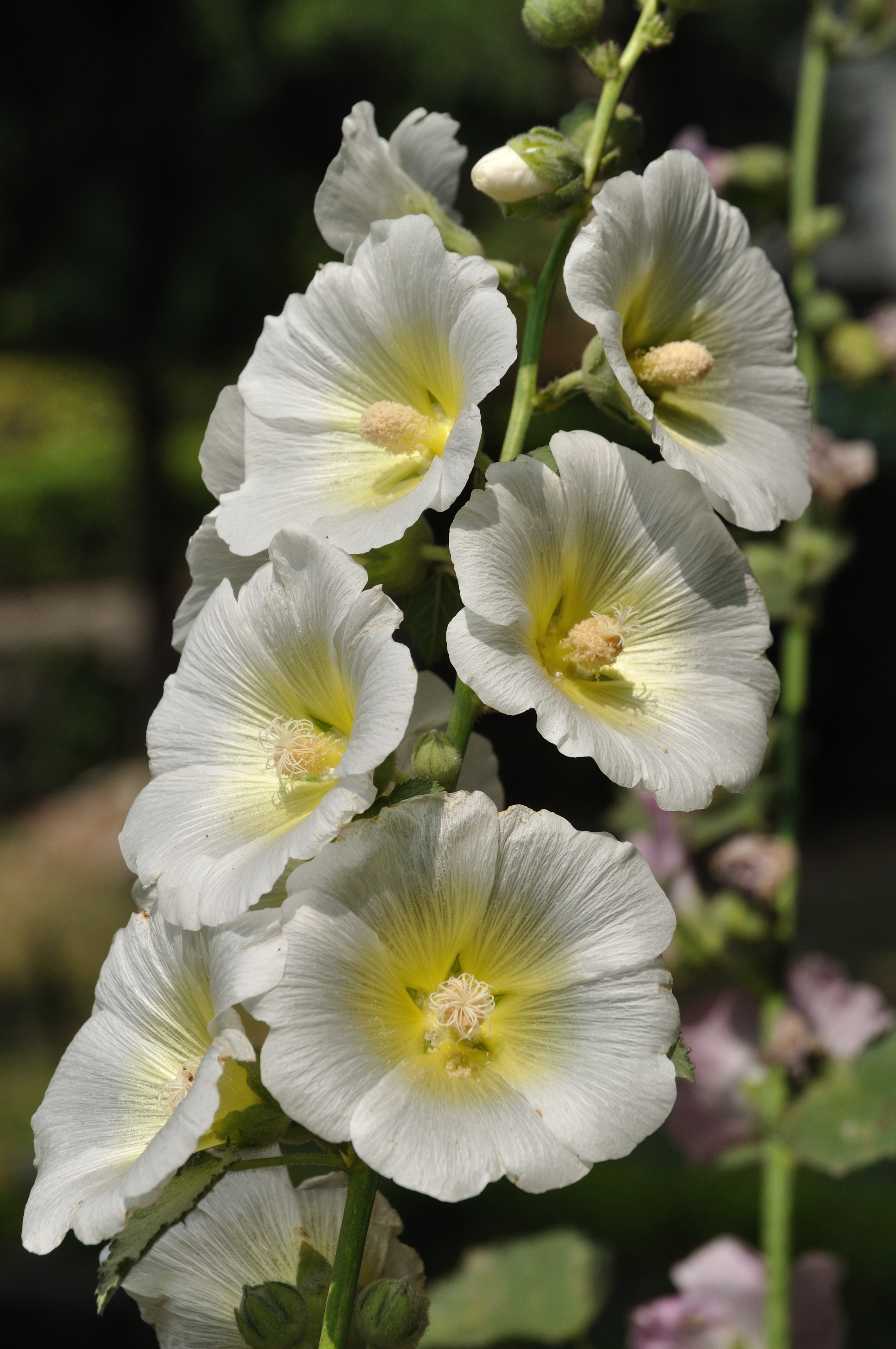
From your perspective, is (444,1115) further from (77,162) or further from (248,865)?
(77,162)

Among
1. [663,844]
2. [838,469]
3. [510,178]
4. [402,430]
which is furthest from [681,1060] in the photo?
[838,469]

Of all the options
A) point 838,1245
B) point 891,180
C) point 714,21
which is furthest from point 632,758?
point 891,180

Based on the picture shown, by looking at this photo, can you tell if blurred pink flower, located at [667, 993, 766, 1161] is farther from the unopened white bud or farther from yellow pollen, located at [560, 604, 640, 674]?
the unopened white bud

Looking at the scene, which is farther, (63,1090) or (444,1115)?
(63,1090)

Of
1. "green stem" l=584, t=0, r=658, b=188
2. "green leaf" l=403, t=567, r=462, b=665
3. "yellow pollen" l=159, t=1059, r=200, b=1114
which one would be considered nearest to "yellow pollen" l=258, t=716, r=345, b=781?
"green leaf" l=403, t=567, r=462, b=665

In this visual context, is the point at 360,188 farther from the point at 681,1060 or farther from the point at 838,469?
the point at 838,469

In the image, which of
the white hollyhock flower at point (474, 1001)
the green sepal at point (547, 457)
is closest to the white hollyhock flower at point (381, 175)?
the green sepal at point (547, 457)

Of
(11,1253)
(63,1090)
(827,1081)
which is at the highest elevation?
(63,1090)
